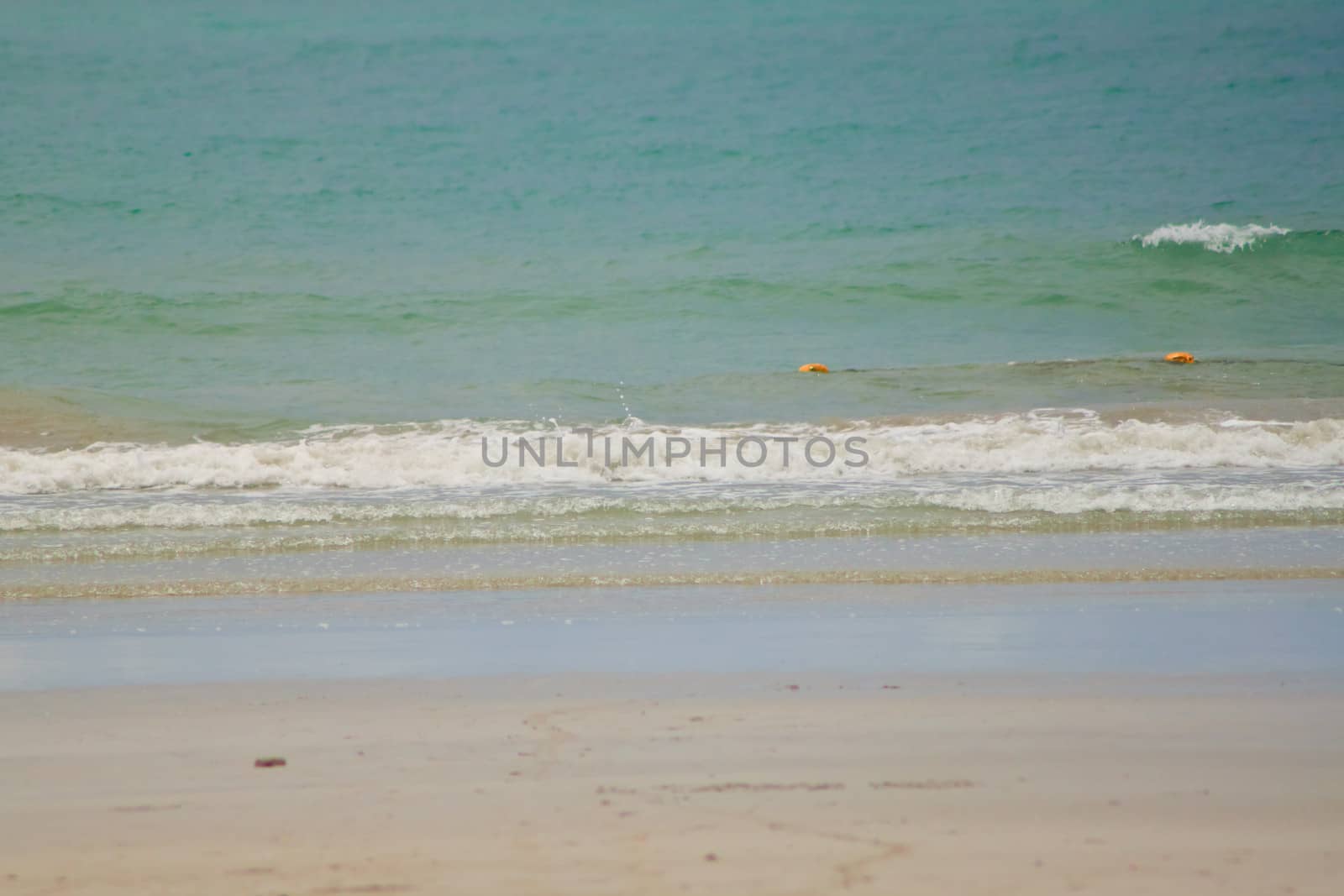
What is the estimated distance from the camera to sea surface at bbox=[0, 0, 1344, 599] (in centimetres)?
641

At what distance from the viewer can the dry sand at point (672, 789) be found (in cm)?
225

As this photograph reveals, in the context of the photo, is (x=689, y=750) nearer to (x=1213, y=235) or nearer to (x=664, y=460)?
(x=664, y=460)

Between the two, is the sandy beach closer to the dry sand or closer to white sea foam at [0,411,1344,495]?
the dry sand

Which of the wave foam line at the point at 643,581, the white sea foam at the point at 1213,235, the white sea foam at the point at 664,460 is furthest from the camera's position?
the white sea foam at the point at 1213,235

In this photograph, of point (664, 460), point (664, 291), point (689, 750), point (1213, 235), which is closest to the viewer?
point (689, 750)

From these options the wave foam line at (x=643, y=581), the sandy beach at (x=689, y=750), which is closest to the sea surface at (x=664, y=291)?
the wave foam line at (x=643, y=581)

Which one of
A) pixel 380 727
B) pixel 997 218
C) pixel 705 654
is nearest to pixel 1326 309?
pixel 997 218

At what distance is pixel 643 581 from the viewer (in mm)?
5148

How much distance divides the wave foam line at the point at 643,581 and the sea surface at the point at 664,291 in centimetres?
4

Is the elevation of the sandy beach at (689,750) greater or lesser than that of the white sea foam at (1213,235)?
lesser

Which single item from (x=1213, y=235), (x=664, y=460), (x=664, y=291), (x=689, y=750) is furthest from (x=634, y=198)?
(x=689, y=750)

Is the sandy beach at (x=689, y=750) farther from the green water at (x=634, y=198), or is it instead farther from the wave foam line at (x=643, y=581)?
the green water at (x=634, y=198)

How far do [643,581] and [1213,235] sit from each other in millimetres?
15944

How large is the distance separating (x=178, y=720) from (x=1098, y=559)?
393 cm
